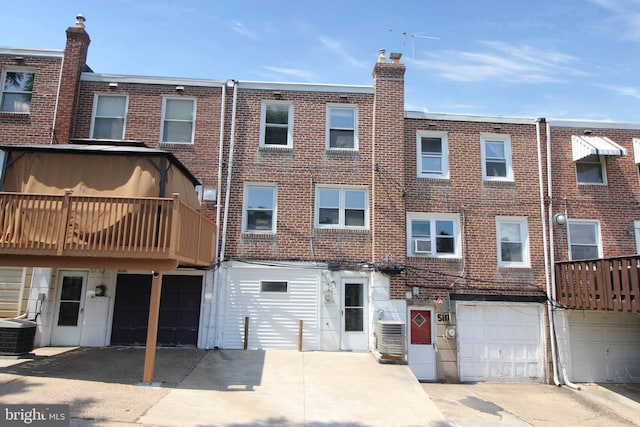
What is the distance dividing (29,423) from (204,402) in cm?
264

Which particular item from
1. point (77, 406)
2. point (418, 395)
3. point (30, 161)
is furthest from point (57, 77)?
point (418, 395)

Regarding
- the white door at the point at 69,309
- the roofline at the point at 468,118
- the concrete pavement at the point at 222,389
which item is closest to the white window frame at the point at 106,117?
the white door at the point at 69,309

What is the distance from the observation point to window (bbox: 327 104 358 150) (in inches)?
504

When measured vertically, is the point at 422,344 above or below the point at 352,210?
below

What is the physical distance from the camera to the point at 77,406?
6.86 metres

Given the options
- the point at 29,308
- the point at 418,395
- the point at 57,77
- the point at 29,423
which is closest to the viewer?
the point at 29,423

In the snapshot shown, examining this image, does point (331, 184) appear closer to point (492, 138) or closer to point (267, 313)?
point (267, 313)

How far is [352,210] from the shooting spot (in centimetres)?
1245

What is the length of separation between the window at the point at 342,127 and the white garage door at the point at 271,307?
3.98 meters

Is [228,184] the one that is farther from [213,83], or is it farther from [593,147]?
[593,147]

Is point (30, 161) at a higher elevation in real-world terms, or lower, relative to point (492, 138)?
lower

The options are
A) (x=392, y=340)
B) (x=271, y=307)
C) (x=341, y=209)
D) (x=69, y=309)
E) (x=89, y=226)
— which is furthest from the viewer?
(x=341, y=209)

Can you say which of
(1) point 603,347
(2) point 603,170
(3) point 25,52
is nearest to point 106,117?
(3) point 25,52

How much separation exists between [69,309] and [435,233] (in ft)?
35.2
